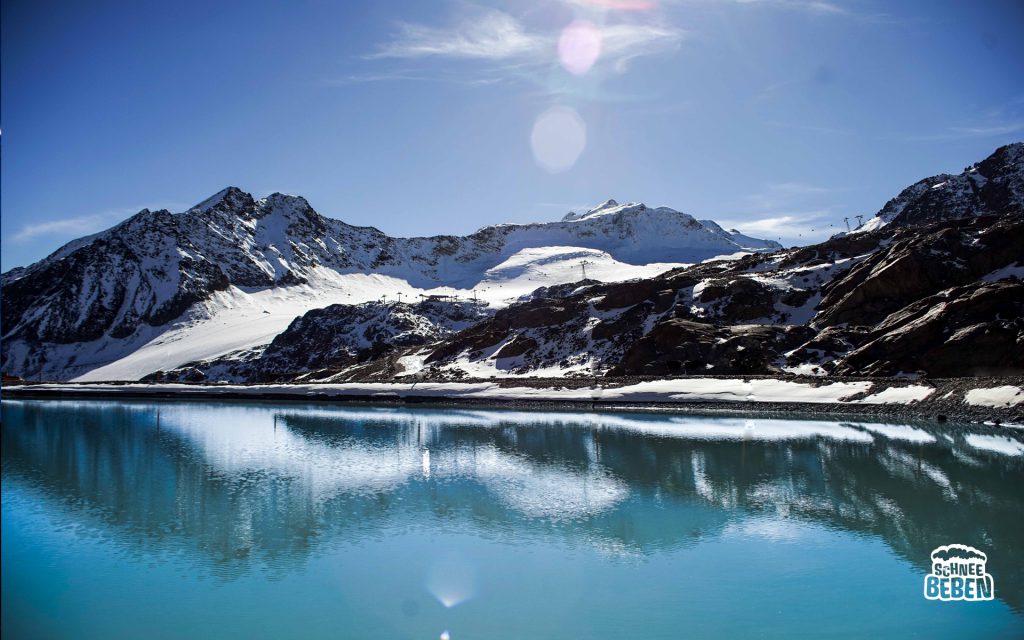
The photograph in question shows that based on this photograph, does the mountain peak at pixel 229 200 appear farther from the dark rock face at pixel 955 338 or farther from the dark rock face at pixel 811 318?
the dark rock face at pixel 955 338

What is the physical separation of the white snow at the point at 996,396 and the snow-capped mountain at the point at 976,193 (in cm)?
A: 6956

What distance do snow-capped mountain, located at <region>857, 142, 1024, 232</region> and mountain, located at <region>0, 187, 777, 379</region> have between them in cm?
6230

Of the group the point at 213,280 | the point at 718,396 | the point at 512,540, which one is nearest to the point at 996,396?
the point at 718,396

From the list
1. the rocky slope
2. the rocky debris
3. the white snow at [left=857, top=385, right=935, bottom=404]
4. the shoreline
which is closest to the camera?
the shoreline

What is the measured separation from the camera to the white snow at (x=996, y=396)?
1222 inches

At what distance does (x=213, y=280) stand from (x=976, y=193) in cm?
13523

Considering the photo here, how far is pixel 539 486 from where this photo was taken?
22.6m

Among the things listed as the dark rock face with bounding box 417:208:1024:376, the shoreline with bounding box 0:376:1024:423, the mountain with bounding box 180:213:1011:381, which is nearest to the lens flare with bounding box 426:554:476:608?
the shoreline with bounding box 0:376:1024:423

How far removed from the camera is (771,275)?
66.6 metres

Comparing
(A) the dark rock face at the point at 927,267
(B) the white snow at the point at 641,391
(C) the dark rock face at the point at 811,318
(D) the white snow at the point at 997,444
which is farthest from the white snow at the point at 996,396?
(A) the dark rock face at the point at 927,267

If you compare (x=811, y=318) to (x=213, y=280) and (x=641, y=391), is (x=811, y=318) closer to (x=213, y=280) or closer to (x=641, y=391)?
(x=641, y=391)

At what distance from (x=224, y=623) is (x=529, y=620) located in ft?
17.4

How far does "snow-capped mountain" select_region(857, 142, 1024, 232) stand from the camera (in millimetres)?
93812

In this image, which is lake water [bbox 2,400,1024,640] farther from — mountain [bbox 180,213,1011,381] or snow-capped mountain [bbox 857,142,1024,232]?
snow-capped mountain [bbox 857,142,1024,232]
